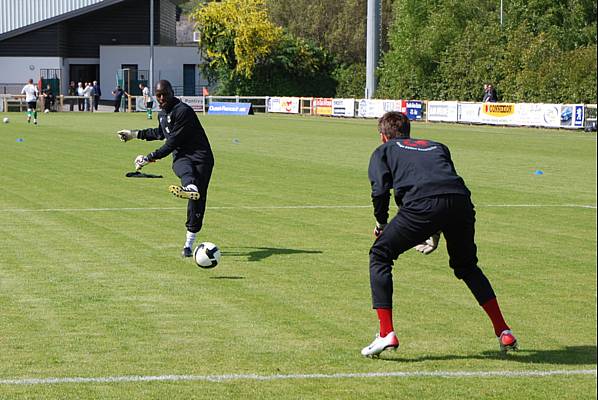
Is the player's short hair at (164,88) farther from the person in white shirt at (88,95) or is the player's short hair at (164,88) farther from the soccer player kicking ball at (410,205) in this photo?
the person in white shirt at (88,95)

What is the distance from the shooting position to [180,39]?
526 feet

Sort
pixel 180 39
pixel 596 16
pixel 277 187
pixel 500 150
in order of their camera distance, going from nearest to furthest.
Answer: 1. pixel 596 16
2. pixel 277 187
3. pixel 500 150
4. pixel 180 39

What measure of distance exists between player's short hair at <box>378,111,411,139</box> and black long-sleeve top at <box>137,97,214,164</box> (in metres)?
5.07

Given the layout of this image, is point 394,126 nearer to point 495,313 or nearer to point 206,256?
point 495,313

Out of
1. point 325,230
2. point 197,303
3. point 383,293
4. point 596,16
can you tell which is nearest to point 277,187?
point 325,230

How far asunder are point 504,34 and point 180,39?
103279 mm

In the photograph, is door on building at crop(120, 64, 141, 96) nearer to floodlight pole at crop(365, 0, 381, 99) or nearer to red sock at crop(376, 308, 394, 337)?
floodlight pole at crop(365, 0, 381, 99)

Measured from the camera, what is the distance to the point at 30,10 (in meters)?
81.9

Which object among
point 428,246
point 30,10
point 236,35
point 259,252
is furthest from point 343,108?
point 428,246

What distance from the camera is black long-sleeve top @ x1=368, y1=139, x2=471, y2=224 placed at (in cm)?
767

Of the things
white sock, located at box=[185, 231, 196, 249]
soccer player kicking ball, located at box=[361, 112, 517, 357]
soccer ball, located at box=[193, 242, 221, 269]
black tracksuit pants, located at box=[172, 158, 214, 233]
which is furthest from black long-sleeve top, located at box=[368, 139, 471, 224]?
white sock, located at box=[185, 231, 196, 249]

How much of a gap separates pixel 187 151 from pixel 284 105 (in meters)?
57.1

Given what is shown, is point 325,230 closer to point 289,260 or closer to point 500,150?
point 289,260

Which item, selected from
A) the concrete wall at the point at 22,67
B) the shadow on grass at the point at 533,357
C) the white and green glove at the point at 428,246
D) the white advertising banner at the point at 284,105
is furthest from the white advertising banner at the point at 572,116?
the concrete wall at the point at 22,67
